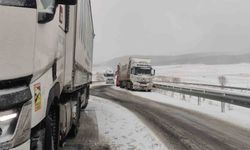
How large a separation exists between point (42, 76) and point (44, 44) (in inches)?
13.7

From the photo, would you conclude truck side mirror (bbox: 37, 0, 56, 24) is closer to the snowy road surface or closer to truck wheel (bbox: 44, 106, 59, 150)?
truck wheel (bbox: 44, 106, 59, 150)

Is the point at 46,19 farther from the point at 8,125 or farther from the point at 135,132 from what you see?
the point at 135,132

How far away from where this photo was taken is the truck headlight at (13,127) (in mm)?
3318

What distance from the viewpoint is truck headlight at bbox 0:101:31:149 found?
332 centimetres

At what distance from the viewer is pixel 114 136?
10766 millimetres

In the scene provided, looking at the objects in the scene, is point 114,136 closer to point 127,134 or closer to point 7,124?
point 127,134

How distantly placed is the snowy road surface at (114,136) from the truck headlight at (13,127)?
525cm

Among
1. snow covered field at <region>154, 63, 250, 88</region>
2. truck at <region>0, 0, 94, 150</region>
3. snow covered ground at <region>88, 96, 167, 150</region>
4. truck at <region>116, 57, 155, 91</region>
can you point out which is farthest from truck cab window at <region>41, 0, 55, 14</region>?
snow covered field at <region>154, 63, 250, 88</region>

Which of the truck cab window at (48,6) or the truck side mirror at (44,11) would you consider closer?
the truck side mirror at (44,11)

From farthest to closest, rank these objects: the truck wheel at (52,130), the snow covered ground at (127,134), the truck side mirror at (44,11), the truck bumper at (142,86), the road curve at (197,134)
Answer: the truck bumper at (142,86) → the road curve at (197,134) → the snow covered ground at (127,134) → the truck wheel at (52,130) → the truck side mirror at (44,11)

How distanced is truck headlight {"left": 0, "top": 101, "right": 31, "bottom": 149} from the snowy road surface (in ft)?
17.2

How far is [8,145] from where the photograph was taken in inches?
131

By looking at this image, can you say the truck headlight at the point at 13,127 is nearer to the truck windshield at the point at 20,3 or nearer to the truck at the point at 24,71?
the truck at the point at 24,71

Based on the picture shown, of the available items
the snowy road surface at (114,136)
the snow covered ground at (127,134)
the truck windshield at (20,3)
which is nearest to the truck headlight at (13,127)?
the truck windshield at (20,3)
